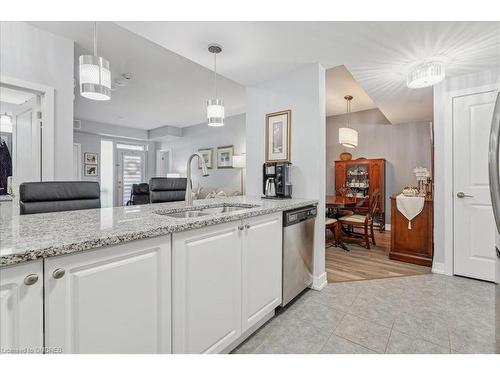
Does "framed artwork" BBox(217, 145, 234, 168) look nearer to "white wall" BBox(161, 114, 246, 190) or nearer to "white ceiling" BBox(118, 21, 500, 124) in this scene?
"white wall" BBox(161, 114, 246, 190)

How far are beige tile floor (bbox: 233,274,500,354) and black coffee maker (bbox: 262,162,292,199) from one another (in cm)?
97

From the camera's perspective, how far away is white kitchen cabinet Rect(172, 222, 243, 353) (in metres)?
1.13

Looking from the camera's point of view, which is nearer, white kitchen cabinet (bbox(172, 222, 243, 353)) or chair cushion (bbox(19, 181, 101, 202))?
white kitchen cabinet (bbox(172, 222, 243, 353))

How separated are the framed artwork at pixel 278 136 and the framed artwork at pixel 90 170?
5.83 meters

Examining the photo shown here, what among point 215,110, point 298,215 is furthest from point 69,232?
point 215,110

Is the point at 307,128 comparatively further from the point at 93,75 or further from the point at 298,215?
the point at 93,75

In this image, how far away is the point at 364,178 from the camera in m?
5.03

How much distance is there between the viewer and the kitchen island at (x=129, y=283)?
0.73m

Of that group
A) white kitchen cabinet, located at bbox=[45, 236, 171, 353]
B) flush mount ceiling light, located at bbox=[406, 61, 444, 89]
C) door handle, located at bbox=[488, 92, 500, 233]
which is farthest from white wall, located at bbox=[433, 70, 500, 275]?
white kitchen cabinet, located at bbox=[45, 236, 171, 353]

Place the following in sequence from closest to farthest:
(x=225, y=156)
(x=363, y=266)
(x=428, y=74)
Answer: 1. (x=428, y=74)
2. (x=363, y=266)
3. (x=225, y=156)

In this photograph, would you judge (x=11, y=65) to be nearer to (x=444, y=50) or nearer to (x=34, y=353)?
(x=34, y=353)

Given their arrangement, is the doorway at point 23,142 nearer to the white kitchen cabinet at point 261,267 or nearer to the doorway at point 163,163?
the white kitchen cabinet at point 261,267

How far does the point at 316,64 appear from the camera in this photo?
2.40m

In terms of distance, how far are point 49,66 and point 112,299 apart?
8.10ft
